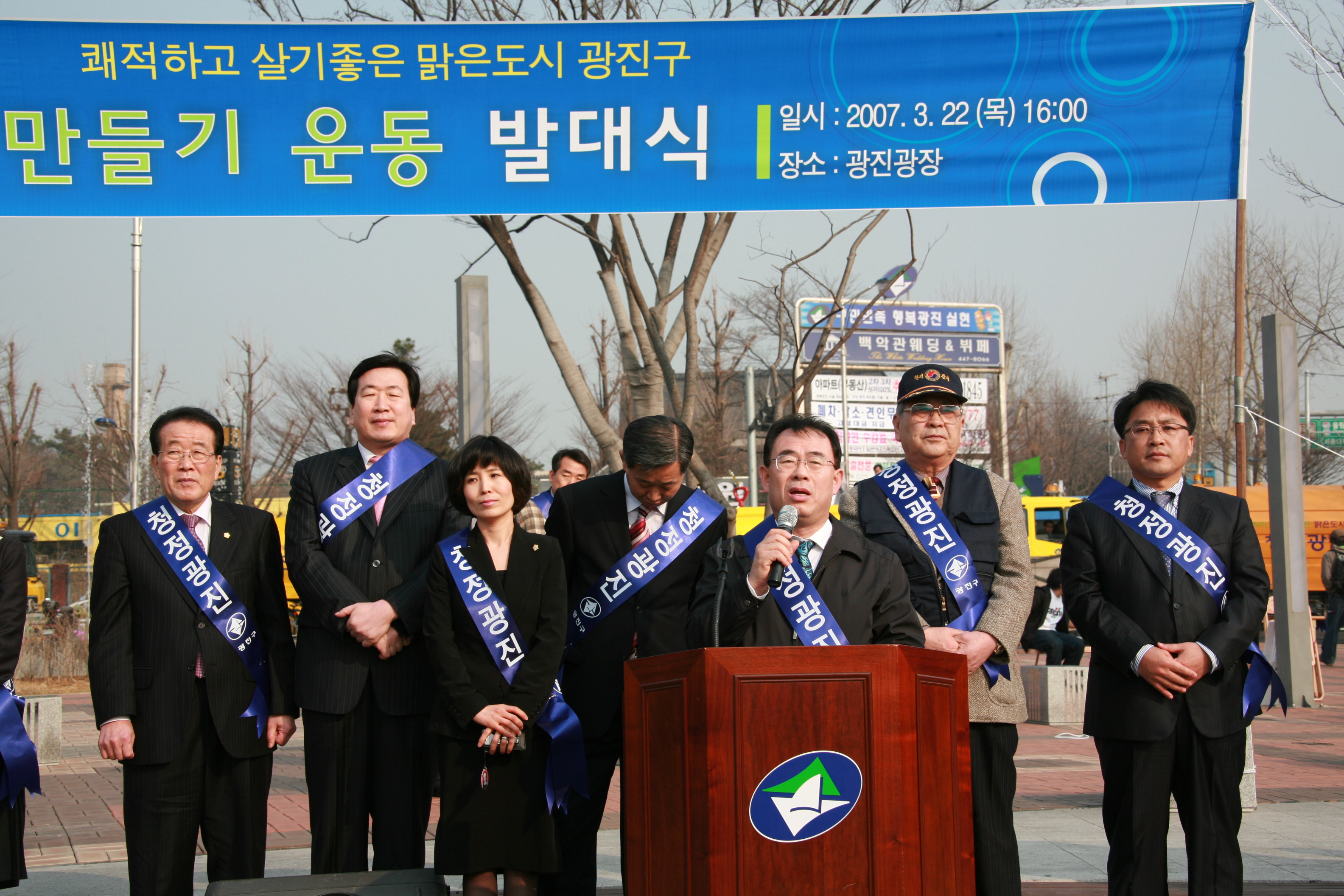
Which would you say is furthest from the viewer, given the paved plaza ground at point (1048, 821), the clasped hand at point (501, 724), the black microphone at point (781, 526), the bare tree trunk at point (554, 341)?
the bare tree trunk at point (554, 341)

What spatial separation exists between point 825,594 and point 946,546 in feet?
2.39

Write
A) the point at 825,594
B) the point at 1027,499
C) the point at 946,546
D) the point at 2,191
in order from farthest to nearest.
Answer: the point at 1027,499
the point at 2,191
the point at 946,546
the point at 825,594

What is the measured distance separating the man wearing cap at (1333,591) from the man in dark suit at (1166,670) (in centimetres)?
1238

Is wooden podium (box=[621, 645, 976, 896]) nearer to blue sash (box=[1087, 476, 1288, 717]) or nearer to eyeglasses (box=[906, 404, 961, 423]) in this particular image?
eyeglasses (box=[906, 404, 961, 423])

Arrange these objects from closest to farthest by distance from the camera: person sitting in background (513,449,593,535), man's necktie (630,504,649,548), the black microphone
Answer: the black microphone → man's necktie (630,504,649,548) → person sitting in background (513,449,593,535)

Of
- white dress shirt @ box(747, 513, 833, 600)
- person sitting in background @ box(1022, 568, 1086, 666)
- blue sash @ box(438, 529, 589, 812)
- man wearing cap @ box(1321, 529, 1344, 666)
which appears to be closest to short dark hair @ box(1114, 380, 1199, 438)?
white dress shirt @ box(747, 513, 833, 600)

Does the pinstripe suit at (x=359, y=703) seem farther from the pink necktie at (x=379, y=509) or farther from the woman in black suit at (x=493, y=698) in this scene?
the woman in black suit at (x=493, y=698)

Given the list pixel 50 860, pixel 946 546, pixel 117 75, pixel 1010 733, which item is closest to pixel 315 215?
pixel 117 75

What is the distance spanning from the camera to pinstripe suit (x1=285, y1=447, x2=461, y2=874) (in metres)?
3.89

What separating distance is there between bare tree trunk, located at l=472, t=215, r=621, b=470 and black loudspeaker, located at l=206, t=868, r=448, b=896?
4718mm

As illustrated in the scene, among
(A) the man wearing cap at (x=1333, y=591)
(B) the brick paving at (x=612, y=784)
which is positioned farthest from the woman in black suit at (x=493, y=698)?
(A) the man wearing cap at (x=1333, y=591)

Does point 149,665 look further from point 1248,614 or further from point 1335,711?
point 1335,711

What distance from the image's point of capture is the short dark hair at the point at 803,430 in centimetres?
336

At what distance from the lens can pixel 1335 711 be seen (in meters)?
10.8
